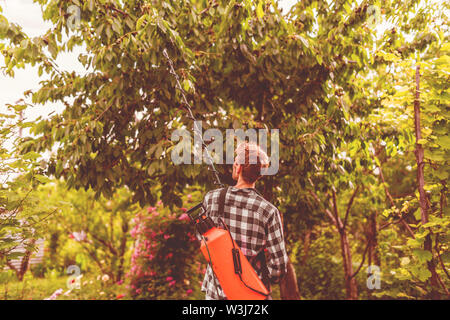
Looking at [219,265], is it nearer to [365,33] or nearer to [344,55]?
[344,55]

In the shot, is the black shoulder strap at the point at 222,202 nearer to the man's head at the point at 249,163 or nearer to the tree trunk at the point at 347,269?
the man's head at the point at 249,163

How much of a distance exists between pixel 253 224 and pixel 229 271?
1.07 feet

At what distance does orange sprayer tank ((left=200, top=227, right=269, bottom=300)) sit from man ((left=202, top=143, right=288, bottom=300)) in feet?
0.52

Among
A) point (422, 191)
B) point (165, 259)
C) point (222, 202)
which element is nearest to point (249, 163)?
point (222, 202)

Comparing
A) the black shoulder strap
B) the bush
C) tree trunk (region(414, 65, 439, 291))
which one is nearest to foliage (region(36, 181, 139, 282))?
the bush

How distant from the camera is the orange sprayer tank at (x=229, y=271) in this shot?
70.0 inches

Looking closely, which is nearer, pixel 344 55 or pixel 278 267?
pixel 278 267

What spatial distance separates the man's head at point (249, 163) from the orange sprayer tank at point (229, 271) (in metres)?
0.40

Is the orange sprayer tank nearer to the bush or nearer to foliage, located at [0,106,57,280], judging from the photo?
foliage, located at [0,106,57,280]

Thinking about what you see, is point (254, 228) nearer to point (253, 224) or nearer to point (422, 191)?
point (253, 224)

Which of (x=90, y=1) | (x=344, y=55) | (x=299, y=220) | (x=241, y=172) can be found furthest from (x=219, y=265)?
(x=299, y=220)

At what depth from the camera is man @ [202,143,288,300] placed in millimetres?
1950

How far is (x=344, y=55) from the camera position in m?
3.68
